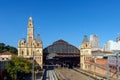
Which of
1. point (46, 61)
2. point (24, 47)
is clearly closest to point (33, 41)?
point (24, 47)

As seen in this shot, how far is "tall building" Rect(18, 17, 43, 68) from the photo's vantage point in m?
146

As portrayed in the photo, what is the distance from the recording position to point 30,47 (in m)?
147

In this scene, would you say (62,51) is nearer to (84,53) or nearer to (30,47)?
(84,53)

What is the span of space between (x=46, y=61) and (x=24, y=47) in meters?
15.4

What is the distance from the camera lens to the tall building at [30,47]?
14585 centimetres

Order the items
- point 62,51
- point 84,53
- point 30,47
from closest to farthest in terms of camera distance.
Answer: point 30,47, point 84,53, point 62,51

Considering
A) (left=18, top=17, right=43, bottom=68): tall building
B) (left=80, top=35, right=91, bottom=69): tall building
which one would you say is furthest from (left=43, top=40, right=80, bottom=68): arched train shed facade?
(left=18, top=17, right=43, bottom=68): tall building

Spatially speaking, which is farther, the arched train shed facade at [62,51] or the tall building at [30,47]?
the arched train shed facade at [62,51]

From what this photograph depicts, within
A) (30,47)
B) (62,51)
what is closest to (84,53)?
(62,51)

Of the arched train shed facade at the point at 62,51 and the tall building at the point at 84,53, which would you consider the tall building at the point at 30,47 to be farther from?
the tall building at the point at 84,53

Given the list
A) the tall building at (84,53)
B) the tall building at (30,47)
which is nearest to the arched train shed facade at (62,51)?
the tall building at (84,53)

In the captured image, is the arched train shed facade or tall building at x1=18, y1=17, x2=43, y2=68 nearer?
tall building at x1=18, y1=17, x2=43, y2=68

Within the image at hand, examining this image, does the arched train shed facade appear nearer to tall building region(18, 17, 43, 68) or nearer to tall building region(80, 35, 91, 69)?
tall building region(80, 35, 91, 69)

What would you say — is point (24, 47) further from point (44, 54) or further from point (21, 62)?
point (21, 62)
